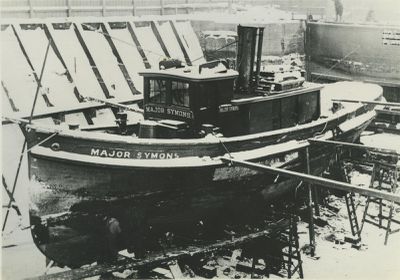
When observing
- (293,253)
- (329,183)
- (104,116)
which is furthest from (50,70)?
(329,183)

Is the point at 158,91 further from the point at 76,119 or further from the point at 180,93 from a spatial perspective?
the point at 76,119

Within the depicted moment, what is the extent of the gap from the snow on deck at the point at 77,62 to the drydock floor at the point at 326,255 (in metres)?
5.14

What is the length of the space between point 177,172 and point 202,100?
1665 mm

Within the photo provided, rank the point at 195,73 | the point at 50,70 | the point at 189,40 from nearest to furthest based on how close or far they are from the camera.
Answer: the point at 195,73 → the point at 50,70 → the point at 189,40

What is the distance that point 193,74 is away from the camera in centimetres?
923

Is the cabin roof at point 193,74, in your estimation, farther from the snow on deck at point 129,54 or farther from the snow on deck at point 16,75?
the snow on deck at point 129,54

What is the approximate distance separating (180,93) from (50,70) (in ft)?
23.7

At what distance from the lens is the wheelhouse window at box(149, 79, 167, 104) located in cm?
965

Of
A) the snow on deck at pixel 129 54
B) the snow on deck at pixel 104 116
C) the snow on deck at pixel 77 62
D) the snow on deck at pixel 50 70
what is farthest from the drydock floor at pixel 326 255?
the snow on deck at pixel 129 54

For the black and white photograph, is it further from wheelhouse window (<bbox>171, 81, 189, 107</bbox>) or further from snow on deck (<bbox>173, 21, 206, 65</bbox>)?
snow on deck (<bbox>173, 21, 206, 65</bbox>)

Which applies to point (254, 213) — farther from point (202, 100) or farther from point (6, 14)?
point (6, 14)

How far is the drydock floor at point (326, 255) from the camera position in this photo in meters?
8.73

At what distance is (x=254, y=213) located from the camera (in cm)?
984

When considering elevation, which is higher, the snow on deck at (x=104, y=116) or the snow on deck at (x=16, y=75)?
the snow on deck at (x=16, y=75)
